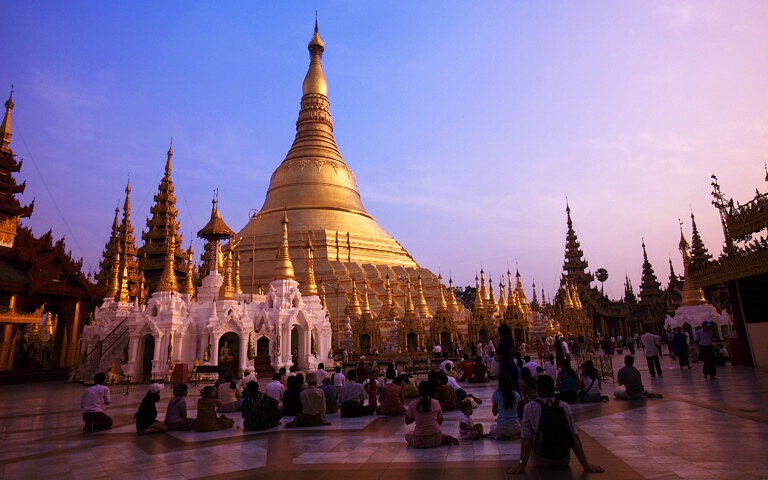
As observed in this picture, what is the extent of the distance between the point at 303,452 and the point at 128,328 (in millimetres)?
19579

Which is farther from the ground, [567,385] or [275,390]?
[275,390]

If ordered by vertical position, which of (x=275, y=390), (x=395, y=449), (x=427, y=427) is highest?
(x=275, y=390)

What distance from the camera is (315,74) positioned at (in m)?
54.4

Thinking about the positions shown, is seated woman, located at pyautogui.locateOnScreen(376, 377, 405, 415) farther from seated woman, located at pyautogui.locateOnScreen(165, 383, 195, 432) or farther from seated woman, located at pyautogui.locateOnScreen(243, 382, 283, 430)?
seated woman, located at pyautogui.locateOnScreen(165, 383, 195, 432)

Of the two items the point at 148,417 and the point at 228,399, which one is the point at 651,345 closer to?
the point at 228,399

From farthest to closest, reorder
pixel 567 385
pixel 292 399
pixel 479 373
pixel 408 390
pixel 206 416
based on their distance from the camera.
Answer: pixel 479 373 < pixel 408 390 < pixel 292 399 < pixel 567 385 < pixel 206 416

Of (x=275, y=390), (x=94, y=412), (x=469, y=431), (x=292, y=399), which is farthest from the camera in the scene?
(x=275, y=390)

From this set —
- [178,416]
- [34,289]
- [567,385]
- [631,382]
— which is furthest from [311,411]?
[34,289]

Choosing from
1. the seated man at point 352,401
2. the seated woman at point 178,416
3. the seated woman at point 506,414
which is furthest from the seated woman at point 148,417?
the seated woman at point 506,414

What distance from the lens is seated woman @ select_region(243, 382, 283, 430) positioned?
29.4ft

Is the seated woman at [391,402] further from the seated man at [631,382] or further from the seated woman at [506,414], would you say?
the seated man at [631,382]

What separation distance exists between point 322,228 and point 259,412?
123ft

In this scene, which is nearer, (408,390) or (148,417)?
(148,417)

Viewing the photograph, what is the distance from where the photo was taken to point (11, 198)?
3155cm
